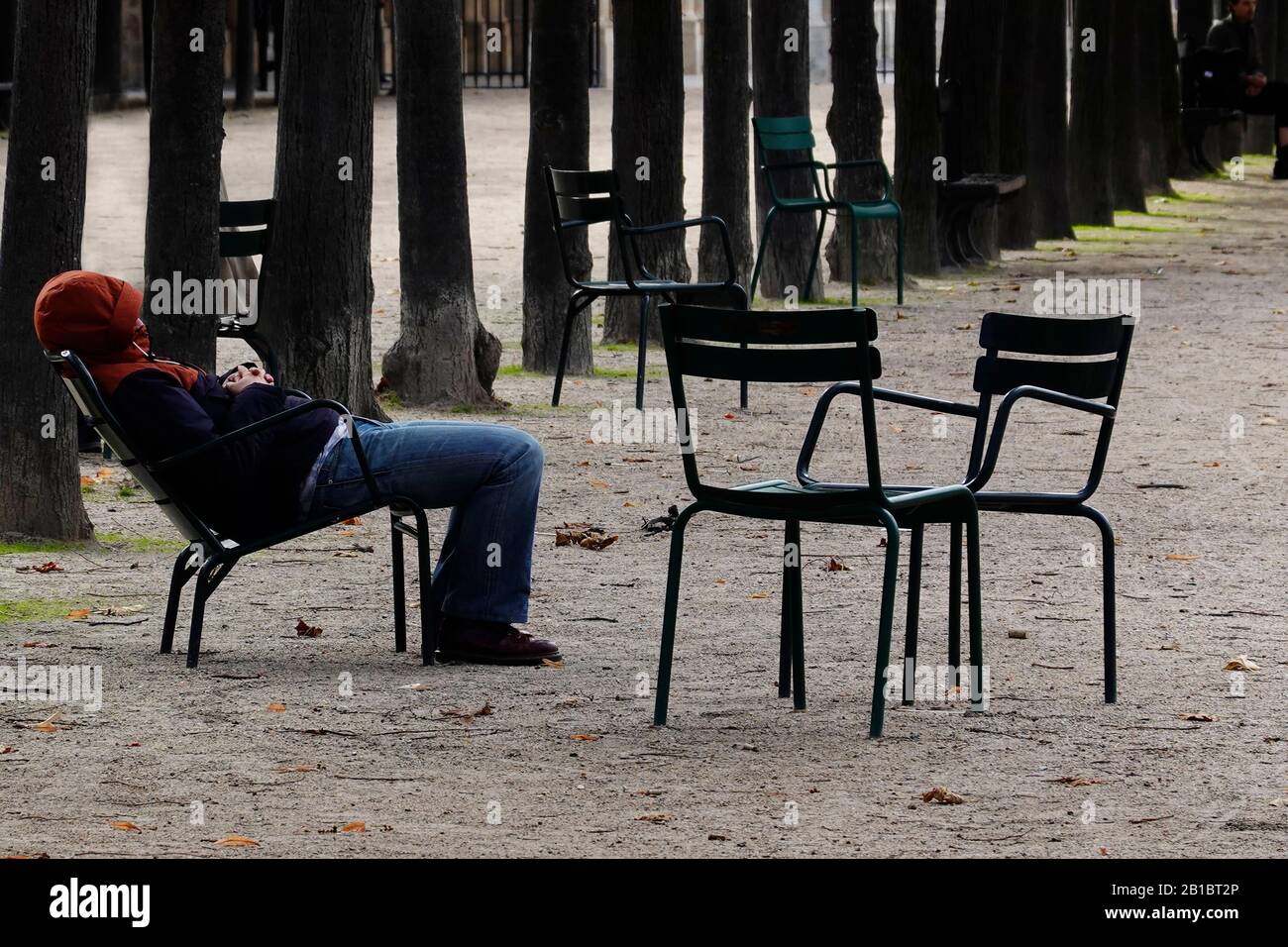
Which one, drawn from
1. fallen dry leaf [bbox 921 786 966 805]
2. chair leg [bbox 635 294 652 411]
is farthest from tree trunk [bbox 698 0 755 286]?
fallen dry leaf [bbox 921 786 966 805]

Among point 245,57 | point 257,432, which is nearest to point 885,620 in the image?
point 257,432

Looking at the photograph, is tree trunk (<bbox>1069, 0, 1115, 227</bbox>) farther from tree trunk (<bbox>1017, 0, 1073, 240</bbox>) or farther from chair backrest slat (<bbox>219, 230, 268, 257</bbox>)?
chair backrest slat (<bbox>219, 230, 268, 257</bbox>)

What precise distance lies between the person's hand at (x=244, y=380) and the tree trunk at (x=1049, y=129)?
16.7 meters

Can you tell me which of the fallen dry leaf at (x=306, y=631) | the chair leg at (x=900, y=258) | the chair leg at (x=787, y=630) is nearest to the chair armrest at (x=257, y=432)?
the fallen dry leaf at (x=306, y=631)

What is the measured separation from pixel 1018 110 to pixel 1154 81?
704cm

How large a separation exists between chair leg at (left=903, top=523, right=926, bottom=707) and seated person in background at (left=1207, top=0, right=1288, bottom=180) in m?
26.1

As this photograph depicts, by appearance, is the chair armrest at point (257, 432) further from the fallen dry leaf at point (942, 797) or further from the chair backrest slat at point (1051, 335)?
the fallen dry leaf at point (942, 797)

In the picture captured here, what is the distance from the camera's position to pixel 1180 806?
523 cm

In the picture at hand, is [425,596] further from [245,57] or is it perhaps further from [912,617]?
[245,57]

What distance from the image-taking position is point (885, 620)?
225 inches

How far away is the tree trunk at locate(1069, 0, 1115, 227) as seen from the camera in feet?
82.7

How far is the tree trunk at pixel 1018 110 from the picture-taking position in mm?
21734

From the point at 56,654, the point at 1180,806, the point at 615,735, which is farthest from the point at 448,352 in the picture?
the point at 1180,806

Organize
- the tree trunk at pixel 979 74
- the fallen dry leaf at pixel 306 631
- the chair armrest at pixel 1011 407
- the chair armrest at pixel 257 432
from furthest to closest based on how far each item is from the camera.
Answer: the tree trunk at pixel 979 74, the fallen dry leaf at pixel 306 631, the chair armrest at pixel 257 432, the chair armrest at pixel 1011 407
